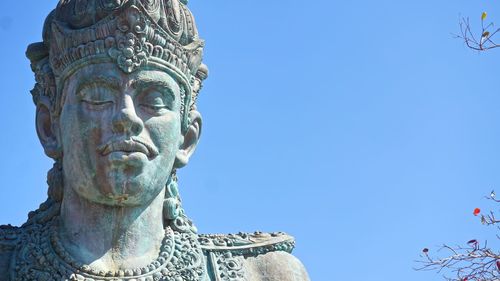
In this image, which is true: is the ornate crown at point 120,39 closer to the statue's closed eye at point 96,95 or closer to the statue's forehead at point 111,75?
the statue's forehead at point 111,75

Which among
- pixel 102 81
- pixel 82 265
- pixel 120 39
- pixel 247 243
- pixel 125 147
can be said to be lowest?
pixel 82 265

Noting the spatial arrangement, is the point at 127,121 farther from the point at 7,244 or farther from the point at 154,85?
the point at 7,244

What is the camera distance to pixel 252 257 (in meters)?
11.7

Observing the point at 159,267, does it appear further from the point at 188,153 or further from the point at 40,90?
the point at 40,90

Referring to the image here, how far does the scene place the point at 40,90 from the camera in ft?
37.4

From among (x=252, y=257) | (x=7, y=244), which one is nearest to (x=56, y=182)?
(x=7, y=244)

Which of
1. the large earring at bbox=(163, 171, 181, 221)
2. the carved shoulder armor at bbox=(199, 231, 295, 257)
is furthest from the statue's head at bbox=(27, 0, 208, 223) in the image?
the carved shoulder armor at bbox=(199, 231, 295, 257)

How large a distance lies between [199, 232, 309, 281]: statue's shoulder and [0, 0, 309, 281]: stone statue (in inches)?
1.7

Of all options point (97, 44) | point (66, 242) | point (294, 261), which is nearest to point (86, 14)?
point (97, 44)

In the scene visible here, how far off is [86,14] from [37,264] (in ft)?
7.90

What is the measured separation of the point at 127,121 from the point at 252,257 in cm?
215

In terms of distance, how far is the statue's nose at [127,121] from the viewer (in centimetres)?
1049

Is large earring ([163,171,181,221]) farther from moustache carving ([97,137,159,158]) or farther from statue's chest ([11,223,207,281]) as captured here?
moustache carving ([97,137,159,158])

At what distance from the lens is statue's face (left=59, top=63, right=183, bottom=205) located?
1052 centimetres
